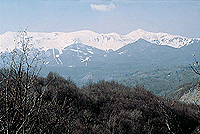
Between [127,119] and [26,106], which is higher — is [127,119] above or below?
below

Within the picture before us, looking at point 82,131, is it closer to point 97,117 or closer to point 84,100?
point 97,117

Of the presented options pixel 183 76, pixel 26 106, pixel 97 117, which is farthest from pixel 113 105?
pixel 183 76

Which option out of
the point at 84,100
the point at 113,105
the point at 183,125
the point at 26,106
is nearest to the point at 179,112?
the point at 183,125

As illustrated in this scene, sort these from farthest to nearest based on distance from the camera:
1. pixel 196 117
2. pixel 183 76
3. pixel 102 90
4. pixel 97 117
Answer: pixel 183 76 < pixel 102 90 < pixel 196 117 < pixel 97 117

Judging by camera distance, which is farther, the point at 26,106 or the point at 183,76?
the point at 183,76

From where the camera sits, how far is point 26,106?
514 cm

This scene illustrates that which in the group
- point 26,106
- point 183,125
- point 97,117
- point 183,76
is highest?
point 26,106

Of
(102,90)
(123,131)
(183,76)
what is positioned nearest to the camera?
(123,131)

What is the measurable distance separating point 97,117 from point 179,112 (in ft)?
Result: 28.2

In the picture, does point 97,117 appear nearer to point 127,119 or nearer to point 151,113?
point 127,119

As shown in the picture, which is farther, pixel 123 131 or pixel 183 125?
pixel 183 125

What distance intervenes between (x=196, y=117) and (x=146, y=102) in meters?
5.05

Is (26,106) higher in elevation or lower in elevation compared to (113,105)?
higher

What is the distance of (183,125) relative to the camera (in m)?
17.0
